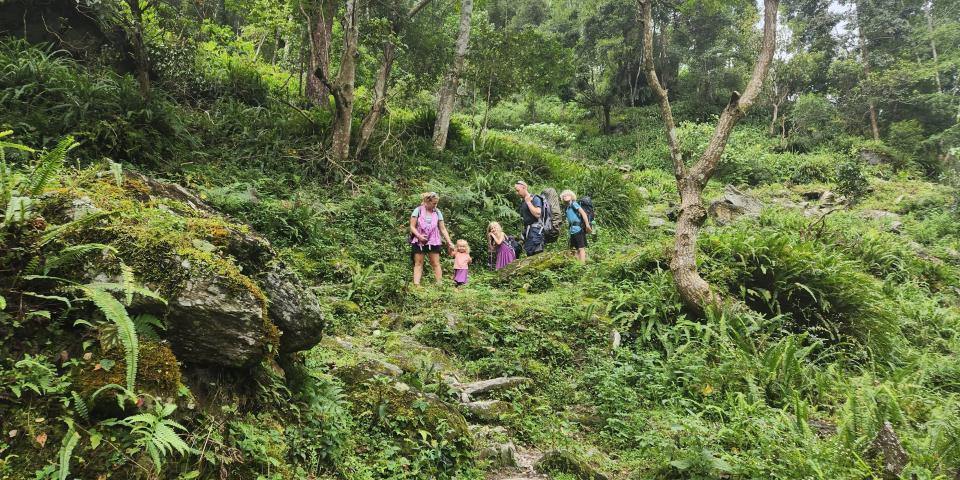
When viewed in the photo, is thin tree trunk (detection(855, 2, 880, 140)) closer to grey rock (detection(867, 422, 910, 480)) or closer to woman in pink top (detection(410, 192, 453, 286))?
woman in pink top (detection(410, 192, 453, 286))

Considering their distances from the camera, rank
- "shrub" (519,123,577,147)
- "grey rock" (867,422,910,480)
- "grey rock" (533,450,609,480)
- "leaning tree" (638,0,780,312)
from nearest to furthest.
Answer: "grey rock" (867,422,910,480), "grey rock" (533,450,609,480), "leaning tree" (638,0,780,312), "shrub" (519,123,577,147)

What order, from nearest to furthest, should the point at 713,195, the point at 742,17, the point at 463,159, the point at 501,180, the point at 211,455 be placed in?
1. the point at 211,455
2. the point at 501,180
3. the point at 463,159
4. the point at 713,195
5. the point at 742,17

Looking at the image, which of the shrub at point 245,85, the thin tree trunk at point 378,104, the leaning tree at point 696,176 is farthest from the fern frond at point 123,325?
the shrub at point 245,85

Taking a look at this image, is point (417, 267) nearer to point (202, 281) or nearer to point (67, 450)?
point (202, 281)

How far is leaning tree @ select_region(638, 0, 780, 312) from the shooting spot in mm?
6258

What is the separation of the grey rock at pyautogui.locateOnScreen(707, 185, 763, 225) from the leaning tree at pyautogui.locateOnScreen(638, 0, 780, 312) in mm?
8263

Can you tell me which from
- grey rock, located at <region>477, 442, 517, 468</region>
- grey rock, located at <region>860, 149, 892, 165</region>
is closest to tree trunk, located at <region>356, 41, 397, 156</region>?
grey rock, located at <region>477, 442, 517, 468</region>

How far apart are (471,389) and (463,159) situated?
33.7 ft

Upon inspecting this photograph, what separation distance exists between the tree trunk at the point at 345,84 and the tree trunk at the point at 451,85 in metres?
3.39

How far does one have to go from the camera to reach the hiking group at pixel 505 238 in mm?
8391

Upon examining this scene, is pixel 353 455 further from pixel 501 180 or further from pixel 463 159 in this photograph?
pixel 463 159

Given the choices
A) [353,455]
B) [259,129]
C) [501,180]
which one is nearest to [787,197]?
[501,180]

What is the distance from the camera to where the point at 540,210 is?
31.2 feet

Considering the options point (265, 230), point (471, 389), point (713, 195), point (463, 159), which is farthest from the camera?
point (713, 195)
